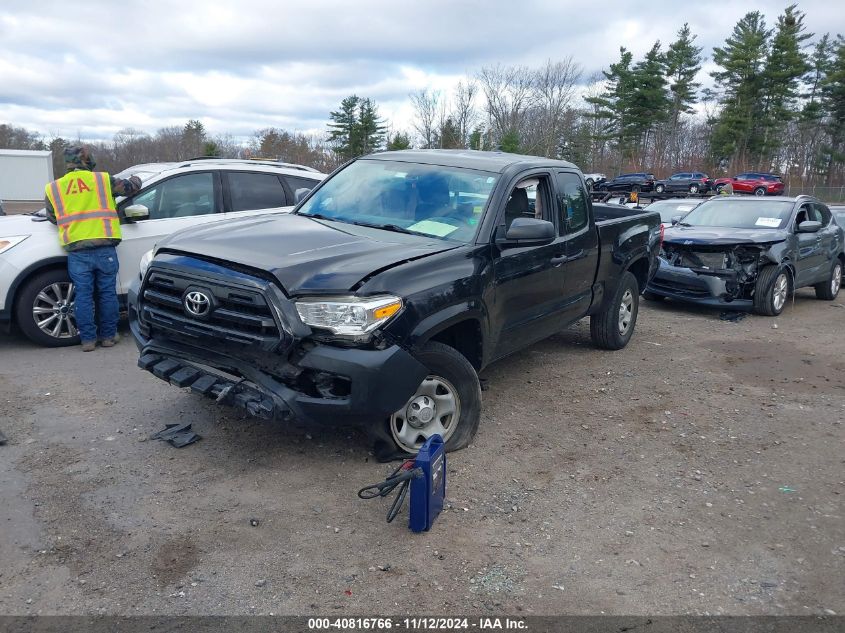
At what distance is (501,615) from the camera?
298 centimetres

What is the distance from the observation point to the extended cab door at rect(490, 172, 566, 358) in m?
4.88

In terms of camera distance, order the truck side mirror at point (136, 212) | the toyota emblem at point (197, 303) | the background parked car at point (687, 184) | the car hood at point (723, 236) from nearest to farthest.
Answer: the toyota emblem at point (197, 303)
the truck side mirror at point (136, 212)
the car hood at point (723, 236)
the background parked car at point (687, 184)

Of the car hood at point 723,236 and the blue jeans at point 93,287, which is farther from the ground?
the car hood at point 723,236

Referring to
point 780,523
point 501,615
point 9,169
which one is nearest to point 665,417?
point 780,523

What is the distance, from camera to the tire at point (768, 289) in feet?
31.1

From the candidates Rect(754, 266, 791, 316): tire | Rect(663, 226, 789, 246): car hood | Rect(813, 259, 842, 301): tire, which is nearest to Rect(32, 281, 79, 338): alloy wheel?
Rect(663, 226, 789, 246): car hood

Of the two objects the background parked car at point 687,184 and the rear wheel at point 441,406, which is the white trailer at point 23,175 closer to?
the background parked car at point 687,184

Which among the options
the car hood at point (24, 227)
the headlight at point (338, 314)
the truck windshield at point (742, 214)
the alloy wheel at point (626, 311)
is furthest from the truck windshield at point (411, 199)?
the truck windshield at point (742, 214)

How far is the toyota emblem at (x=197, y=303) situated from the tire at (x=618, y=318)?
14.3 ft

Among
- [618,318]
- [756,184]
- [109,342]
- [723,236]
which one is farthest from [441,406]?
[756,184]

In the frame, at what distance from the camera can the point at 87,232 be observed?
21.2 ft

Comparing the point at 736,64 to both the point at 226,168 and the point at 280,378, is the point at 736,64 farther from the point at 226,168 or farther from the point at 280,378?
the point at 280,378

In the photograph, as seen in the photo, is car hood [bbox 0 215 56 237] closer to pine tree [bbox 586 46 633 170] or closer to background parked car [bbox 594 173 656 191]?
background parked car [bbox 594 173 656 191]

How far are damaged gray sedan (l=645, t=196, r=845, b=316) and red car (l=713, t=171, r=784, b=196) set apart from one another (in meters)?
32.3
